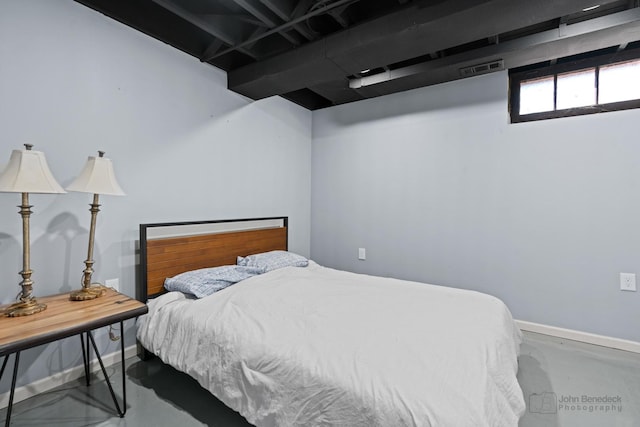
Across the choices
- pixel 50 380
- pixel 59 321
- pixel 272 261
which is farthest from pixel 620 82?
pixel 50 380

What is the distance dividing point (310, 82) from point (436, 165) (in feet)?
A: 5.08

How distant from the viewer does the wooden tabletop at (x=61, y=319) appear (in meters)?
1.28

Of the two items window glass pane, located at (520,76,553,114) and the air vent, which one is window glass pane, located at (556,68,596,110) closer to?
window glass pane, located at (520,76,553,114)

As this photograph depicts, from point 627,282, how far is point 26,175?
4.09m

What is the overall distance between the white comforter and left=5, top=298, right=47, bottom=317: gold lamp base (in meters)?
0.61

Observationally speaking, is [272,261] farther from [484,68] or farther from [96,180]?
[484,68]

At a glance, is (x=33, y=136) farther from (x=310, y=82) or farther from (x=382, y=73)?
(x=382, y=73)

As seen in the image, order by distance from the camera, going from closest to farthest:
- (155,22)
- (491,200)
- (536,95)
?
(155,22)
(536,95)
(491,200)

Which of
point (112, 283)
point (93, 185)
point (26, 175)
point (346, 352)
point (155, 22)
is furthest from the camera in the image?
point (155, 22)

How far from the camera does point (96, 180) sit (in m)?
1.73

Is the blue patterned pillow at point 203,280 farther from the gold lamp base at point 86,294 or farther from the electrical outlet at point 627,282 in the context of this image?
the electrical outlet at point 627,282

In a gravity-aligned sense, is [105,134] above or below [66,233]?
above

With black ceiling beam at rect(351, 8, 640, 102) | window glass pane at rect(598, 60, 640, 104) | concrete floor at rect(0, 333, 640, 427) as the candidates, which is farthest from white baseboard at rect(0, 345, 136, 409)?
window glass pane at rect(598, 60, 640, 104)

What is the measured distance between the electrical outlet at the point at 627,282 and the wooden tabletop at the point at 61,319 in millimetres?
3528
